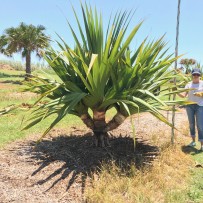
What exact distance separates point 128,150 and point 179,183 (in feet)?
3.81

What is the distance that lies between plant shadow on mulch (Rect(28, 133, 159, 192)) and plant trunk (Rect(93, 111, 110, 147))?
0.35 feet

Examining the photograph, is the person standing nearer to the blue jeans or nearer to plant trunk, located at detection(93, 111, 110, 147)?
the blue jeans

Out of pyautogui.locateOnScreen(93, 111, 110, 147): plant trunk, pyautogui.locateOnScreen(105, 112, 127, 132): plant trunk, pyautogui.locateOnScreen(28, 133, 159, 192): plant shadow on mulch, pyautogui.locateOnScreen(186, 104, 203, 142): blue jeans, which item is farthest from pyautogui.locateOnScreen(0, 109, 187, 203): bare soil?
pyautogui.locateOnScreen(186, 104, 203, 142): blue jeans

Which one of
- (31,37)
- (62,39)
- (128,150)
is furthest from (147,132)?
(31,37)

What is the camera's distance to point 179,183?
185 inches

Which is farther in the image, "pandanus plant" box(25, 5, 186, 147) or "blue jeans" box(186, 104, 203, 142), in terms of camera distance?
"blue jeans" box(186, 104, 203, 142)

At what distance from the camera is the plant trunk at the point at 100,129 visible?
559cm

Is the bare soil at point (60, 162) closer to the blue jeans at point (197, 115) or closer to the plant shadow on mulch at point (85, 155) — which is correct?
the plant shadow on mulch at point (85, 155)

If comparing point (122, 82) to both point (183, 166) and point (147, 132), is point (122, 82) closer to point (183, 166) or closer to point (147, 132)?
point (183, 166)

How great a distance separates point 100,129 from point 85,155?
60 cm

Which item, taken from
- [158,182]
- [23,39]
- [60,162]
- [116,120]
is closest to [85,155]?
[60,162]

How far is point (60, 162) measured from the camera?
16.3ft

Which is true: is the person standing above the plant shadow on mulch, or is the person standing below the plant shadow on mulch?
above

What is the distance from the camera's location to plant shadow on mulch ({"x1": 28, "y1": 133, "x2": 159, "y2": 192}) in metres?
4.66
